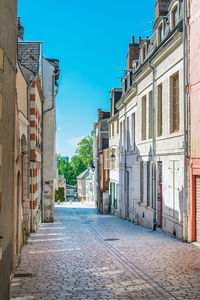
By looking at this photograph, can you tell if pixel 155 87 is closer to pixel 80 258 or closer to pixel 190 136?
pixel 190 136

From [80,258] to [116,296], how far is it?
350 centimetres

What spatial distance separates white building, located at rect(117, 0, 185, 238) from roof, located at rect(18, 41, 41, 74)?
5305 millimetres

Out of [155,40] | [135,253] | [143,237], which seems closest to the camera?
[135,253]

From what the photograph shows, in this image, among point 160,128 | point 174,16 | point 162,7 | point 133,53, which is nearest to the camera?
point 174,16

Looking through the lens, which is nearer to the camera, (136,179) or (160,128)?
(160,128)

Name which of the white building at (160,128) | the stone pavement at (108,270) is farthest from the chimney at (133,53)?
the stone pavement at (108,270)

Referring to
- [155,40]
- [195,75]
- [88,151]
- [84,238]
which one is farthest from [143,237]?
[88,151]

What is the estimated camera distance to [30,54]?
20047 millimetres

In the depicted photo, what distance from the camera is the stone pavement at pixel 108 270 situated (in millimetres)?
6723

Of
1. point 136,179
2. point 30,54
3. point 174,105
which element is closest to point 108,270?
point 174,105

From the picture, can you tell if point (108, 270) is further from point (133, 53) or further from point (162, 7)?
point (133, 53)

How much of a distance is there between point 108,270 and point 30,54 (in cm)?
1437

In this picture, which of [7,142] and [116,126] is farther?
[116,126]

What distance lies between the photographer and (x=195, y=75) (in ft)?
Result: 39.8
